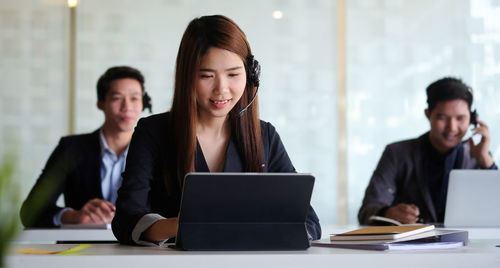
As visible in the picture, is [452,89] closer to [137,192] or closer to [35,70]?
[137,192]

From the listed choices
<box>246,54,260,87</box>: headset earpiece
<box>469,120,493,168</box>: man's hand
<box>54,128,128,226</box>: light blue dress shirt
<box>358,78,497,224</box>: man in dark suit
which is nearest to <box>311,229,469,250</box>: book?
<box>246,54,260,87</box>: headset earpiece

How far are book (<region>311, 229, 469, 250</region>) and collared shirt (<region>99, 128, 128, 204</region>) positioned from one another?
2205 mm

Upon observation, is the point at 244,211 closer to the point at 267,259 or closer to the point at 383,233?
the point at 267,259

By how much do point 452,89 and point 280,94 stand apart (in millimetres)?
1689

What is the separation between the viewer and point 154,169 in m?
2.00

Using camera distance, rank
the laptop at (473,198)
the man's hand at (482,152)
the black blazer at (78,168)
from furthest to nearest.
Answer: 1. the man's hand at (482,152)
2. the black blazer at (78,168)
3. the laptop at (473,198)

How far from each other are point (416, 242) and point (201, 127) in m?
0.87

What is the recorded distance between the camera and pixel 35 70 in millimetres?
5098

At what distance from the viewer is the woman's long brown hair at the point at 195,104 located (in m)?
1.98

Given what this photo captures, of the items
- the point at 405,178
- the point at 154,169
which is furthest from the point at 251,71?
the point at 405,178

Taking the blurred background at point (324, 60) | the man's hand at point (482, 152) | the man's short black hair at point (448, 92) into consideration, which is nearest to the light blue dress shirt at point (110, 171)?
the blurred background at point (324, 60)

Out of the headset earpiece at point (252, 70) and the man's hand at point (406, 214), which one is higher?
the headset earpiece at point (252, 70)

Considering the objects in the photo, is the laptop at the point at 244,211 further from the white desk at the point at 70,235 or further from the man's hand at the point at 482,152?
the man's hand at the point at 482,152

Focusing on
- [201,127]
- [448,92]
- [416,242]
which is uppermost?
[448,92]
